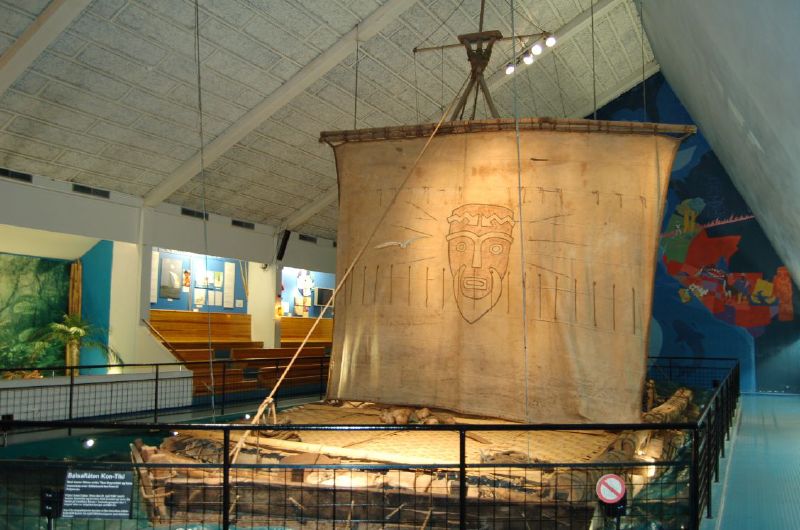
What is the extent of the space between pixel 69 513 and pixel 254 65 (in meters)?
7.05

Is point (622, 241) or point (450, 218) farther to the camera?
point (450, 218)

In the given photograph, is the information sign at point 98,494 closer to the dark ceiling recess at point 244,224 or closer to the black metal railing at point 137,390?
the black metal railing at point 137,390

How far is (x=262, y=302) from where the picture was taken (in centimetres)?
1357

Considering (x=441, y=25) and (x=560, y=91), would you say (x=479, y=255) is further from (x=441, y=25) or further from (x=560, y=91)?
(x=560, y=91)

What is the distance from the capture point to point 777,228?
35.8 ft

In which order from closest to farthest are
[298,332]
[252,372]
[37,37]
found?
[37,37], [252,372], [298,332]

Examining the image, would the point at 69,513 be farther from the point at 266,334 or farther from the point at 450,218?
the point at 266,334

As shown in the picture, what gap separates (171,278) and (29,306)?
2.22 metres

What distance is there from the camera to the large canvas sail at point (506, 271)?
5824 mm

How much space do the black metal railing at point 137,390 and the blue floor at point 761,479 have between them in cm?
470

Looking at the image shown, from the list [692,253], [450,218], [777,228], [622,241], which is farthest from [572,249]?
[692,253]

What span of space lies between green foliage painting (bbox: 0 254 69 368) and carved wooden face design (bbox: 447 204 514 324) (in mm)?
7120

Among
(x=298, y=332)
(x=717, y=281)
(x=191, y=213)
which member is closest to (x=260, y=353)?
(x=298, y=332)

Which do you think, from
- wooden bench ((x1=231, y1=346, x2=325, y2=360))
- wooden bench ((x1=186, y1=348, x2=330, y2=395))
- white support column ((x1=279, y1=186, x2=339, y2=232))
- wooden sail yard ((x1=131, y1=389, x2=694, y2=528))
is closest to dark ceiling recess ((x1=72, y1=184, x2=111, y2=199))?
wooden bench ((x1=186, y1=348, x2=330, y2=395))
